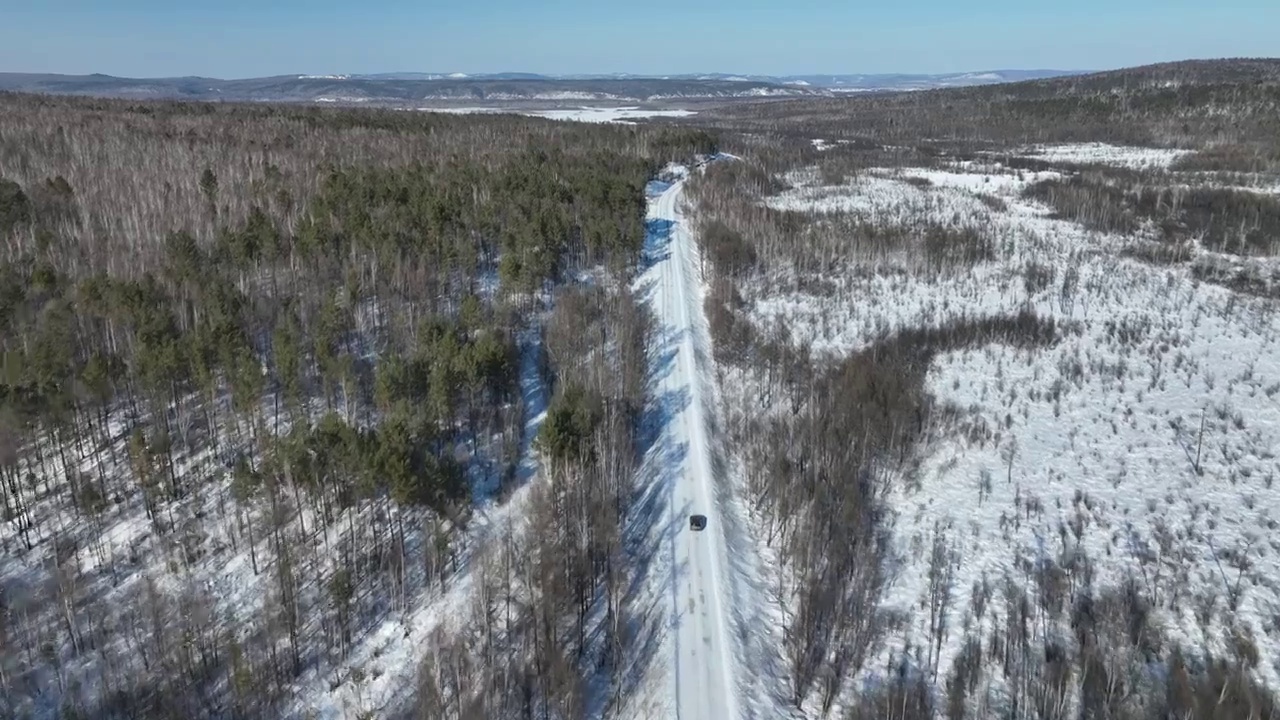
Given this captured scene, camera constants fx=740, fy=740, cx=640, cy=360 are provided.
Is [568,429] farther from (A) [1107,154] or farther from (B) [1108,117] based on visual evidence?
(B) [1108,117]

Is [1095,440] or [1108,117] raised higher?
[1108,117]

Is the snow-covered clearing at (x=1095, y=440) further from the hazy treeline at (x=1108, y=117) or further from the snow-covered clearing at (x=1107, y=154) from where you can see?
the hazy treeline at (x=1108, y=117)

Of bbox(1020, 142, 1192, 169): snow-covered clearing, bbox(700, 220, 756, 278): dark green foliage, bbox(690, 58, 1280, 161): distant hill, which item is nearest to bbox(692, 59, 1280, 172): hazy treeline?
bbox(690, 58, 1280, 161): distant hill

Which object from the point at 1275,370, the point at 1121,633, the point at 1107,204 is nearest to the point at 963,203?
the point at 1107,204

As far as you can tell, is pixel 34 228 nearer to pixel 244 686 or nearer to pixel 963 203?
pixel 244 686

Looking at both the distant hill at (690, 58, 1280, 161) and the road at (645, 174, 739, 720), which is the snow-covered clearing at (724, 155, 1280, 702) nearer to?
the road at (645, 174, 739, 720)

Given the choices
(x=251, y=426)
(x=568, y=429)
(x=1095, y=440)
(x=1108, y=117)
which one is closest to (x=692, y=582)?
(x=568, y=429)

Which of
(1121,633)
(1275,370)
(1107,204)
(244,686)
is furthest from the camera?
(1107,204)
